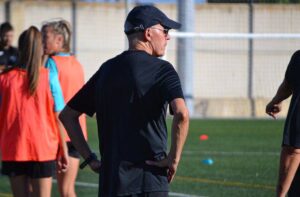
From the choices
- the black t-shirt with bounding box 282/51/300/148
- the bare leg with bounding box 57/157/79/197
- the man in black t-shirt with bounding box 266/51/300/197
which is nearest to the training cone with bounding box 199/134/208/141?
the bare leg with bounding box 57/157/79/197

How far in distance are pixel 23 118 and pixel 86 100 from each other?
217 centimetres

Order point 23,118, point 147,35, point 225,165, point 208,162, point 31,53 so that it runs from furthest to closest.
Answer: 1. point 208,162
2. point 225,165
3. point 23,118
4. point 31,53
5. point 147,35

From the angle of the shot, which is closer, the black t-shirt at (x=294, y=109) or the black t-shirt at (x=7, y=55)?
the black t-shirt at (x=294, y=109)

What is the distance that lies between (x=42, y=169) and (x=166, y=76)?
279cm

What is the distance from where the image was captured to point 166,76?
5238mm

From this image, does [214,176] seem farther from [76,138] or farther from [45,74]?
[76,138]

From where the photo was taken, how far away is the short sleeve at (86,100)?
5637 millimetres

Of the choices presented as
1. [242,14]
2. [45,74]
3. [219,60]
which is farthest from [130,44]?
[219,60]

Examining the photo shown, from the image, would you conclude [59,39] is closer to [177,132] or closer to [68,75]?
[68,75]

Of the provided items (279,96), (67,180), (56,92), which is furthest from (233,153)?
(279,96)

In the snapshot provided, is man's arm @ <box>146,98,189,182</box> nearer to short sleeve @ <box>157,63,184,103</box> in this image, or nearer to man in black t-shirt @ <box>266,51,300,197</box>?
short sleeve @ <box>157,63,184,103</box>

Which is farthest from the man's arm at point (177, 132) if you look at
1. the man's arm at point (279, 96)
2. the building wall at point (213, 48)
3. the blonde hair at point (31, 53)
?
the building wall at point (213, 48)

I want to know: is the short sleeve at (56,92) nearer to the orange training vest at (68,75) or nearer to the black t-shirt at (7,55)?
the orange training vest at (68,75)

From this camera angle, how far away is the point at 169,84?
521 centimetres
